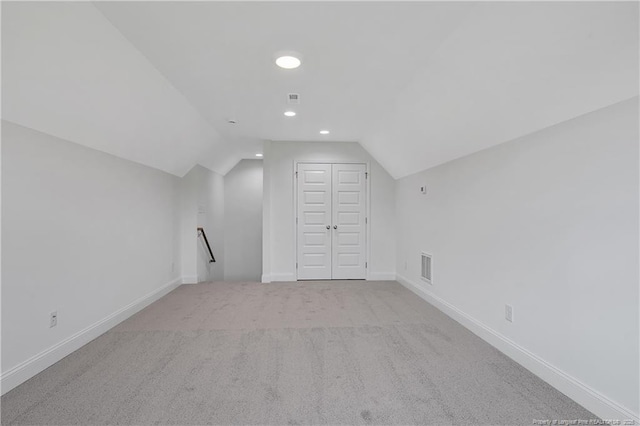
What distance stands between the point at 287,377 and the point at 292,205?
3.36m

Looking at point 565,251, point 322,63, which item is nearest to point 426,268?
point 565,251

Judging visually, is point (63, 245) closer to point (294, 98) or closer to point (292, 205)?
point (294, 98)

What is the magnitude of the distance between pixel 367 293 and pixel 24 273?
12.1 feet

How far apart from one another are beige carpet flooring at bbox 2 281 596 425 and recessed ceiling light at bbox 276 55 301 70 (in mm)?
2287

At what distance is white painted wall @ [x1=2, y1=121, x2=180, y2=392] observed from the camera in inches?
80.9

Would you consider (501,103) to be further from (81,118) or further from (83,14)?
(81,118)

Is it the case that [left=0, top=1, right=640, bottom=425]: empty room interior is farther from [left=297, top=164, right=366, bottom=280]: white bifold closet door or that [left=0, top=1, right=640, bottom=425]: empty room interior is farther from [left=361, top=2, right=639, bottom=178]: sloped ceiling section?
[left=297, top=164, right=366, bottom=280]: white bifold closet door

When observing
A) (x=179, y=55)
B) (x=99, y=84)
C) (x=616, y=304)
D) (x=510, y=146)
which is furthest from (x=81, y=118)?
(x=616, y=304)

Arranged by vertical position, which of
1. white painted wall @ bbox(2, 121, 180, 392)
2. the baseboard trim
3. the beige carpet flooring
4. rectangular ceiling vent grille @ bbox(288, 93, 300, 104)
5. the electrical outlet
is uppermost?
rectangular ceiling vent grille @ bbox(288, 93, 300, 104)

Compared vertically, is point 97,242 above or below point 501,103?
below

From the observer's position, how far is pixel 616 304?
5.66 feet

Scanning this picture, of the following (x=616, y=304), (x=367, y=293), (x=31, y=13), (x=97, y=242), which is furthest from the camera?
(x=367, y=293)

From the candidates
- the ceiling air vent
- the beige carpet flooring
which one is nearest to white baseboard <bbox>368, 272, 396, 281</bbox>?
the beige carpet flooring

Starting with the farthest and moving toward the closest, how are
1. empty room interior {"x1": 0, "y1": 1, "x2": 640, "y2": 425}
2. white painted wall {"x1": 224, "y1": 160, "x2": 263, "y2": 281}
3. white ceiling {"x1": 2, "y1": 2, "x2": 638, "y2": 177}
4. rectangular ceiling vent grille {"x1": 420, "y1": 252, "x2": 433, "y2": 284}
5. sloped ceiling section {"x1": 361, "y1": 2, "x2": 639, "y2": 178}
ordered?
1. white painted wall {"x1": 224, "y1": 160, "x2": 263, "y2": 281}
2. rectangular ceiling vent grille {"x1": 420, "y1": 252, "x2": 433, "y2": 284}
3. empty room interior {"x1": 0, "y1": 1, "x2": 640, "y2": 425}
4. white ceiling {"x1": 2, "y1": 2, "x2": 638, "y2": 177}
5. sloped ceiling section {"x1": 361, "y1": 2, "x2": 639, "y2": 178}
